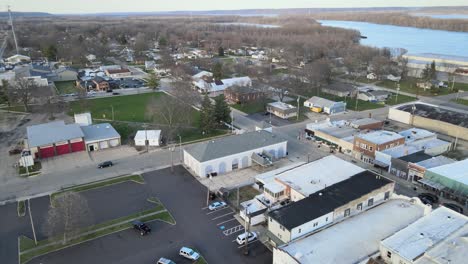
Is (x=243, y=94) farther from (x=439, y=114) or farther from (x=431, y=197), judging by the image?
(x=431, y=197)

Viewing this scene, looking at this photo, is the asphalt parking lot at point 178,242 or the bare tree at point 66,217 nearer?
the asphalt parking lot at point 178,242

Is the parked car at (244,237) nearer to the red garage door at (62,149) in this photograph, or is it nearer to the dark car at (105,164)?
the dark car at (105,164)

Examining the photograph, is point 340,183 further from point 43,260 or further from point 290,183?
point 43,260

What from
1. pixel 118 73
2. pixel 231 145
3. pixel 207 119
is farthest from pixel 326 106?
pixel 118 73

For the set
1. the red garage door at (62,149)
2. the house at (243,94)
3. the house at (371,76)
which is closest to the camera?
the red garage door at (62,149)

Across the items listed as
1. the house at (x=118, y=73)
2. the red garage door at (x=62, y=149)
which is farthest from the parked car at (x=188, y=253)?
the house at (x=118, y=73)

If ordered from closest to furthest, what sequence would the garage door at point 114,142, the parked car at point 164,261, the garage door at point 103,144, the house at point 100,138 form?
the parked car at point 164,261 < the house at point 100,138 < the garage door at point 103,144 < the garage door at point 114,142

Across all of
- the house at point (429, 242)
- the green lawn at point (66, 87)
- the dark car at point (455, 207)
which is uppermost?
the house at point (429, 242)
